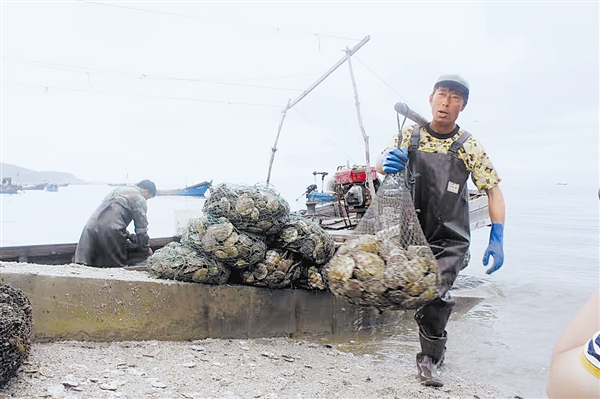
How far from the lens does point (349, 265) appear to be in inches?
113

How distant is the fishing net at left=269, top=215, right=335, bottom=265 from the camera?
438cm

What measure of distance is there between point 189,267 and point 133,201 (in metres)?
2.85

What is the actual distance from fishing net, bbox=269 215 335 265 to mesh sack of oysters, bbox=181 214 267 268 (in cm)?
26

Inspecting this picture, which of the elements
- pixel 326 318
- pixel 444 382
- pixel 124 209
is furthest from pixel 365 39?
pixel 444 382

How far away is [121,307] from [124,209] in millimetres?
3033

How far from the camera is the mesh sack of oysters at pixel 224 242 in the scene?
397cm

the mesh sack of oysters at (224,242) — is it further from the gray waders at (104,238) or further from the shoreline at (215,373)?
the gray waders at (104,238)

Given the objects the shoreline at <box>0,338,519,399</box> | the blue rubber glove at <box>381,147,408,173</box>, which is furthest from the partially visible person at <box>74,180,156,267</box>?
the blue rubber glove at <box>381,147,408,173</box>

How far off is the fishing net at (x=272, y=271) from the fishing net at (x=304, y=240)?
0.10 m

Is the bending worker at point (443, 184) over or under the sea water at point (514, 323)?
over

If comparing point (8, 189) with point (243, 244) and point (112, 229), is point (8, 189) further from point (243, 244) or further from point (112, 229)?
point (243, 244)

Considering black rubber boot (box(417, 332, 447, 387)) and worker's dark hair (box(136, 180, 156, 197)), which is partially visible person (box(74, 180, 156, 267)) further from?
black rubber boot (box(417, 332, 447, 387))

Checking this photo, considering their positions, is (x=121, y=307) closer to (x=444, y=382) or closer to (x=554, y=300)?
(x=444, y=382)

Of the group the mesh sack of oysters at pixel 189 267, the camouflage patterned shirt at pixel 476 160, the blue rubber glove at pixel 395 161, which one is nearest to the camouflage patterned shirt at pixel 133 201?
the mesh sack of oysters at pixel 189 267
